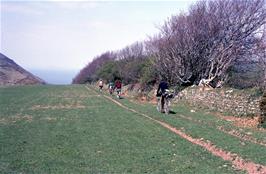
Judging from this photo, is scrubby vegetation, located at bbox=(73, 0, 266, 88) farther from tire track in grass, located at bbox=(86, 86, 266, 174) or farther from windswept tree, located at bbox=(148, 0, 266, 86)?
tire track in grass, located at bbox=(86, 86, 266, 174)

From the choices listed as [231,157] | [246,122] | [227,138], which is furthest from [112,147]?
[246,122]

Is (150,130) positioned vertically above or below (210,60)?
below

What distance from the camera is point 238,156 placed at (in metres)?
14.2

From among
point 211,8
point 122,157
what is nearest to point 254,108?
point 122,157

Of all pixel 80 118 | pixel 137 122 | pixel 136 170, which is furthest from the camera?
pixel 80 118

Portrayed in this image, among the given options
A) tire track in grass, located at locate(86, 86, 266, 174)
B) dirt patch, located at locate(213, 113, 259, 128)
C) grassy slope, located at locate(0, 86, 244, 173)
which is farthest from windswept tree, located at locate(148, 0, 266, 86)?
tire track in grass, located at locate(86, 86, 266, 174)

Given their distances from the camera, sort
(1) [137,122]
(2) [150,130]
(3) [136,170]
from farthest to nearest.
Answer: (1) [137,122], (2) [150,130], (3) [136,170]

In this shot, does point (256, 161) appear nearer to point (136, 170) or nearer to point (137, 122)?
point (136, 170)

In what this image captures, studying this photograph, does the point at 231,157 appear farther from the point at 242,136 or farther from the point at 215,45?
the point at 215,45

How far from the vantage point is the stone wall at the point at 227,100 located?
27573 millimetres

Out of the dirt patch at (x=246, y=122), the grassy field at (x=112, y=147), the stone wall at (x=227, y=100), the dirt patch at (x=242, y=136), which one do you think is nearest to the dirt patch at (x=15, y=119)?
the grassy field at (x=112, y=147)

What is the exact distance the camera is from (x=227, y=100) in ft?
102

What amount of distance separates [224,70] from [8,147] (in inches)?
1239

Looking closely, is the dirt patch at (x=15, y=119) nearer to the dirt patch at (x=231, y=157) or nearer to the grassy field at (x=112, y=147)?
the grassy field at (x=112, y=147)
